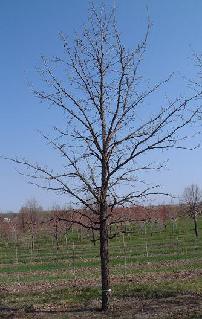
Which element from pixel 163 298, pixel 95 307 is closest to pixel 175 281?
pixel 163 298

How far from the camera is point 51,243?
6159 centimetres

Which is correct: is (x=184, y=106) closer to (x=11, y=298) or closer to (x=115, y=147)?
(x=115, y=147)

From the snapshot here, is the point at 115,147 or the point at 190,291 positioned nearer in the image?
the point at 115,147

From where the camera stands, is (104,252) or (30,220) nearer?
(104,252)

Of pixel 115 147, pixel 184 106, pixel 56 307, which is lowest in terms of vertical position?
pixel 56 307

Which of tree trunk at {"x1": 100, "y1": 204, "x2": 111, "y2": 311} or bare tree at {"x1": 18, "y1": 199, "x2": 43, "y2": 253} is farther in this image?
bare tree at {"x1": 18, "y1": 199, "x2": 43, "y2": 253}

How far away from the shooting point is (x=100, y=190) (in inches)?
494

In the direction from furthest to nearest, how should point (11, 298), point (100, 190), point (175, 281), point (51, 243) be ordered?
point (51, 243), point (175, 281), point (11, 298), point (100, 190)

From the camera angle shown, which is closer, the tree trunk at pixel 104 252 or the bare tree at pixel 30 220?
the tree trunk at pixel 104 252

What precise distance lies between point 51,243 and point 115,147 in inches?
1979

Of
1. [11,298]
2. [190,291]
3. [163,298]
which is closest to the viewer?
[163,298]

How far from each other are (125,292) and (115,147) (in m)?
4.80

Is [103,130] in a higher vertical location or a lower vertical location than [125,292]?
higher

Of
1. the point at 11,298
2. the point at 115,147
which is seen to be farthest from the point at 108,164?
the point at 11,298
